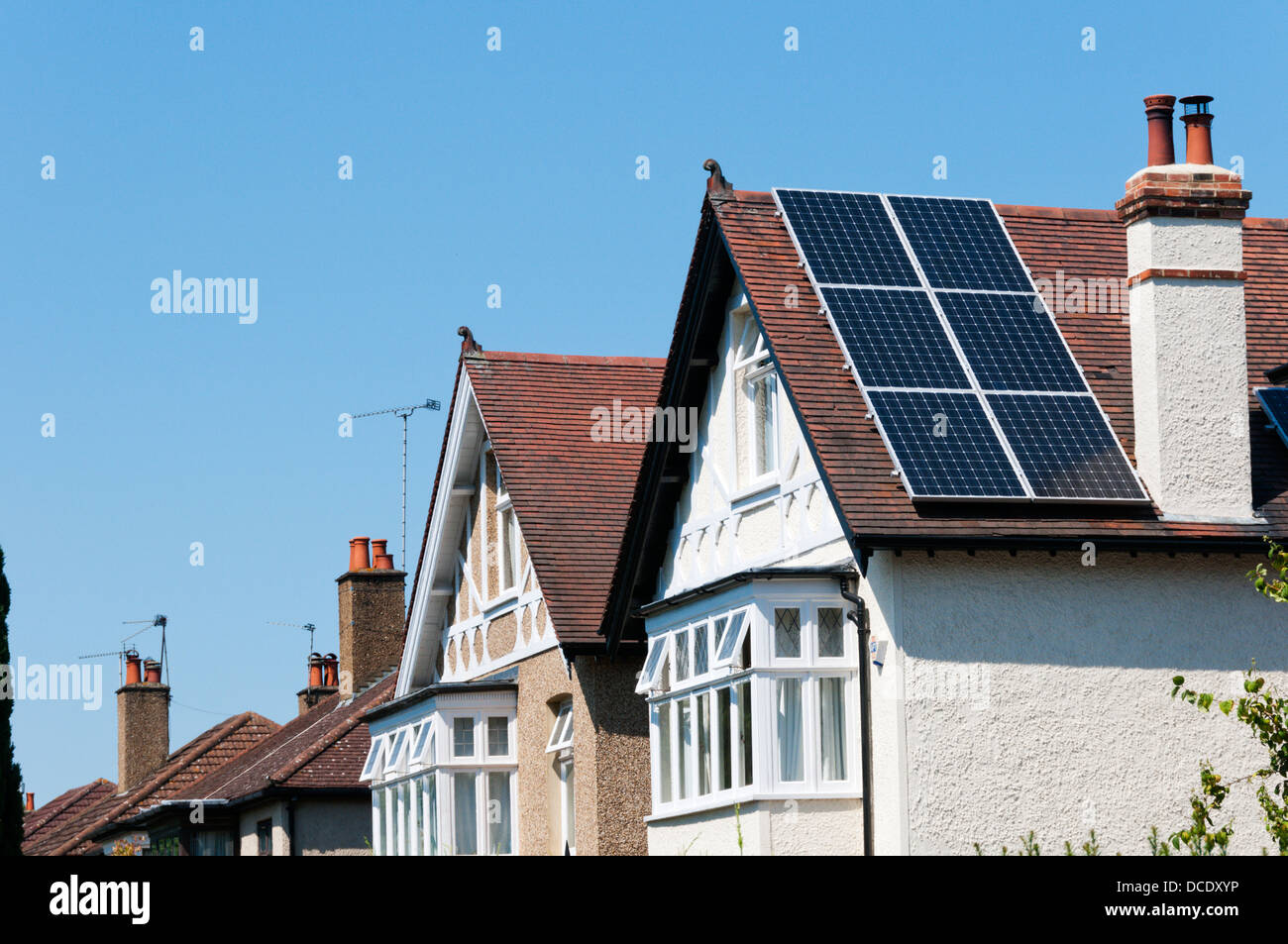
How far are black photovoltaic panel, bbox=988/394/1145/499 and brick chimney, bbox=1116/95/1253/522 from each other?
34cm

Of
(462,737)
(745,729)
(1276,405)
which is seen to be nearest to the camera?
(745,729)

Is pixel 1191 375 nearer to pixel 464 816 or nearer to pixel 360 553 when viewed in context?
pixel 464 816

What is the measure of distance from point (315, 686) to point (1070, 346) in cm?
2836

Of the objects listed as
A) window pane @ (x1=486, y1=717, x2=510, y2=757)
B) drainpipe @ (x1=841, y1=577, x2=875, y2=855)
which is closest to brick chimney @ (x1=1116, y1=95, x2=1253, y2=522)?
drainpipe @ (x1=841, y1=577, x2=875, y2=855)

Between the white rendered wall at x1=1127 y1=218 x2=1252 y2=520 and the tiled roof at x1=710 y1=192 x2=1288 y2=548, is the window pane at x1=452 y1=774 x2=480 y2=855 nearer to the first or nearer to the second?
the tiled roof at x1=710 y1=192 x2=1288 y2=548

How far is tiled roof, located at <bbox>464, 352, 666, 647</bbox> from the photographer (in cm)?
2225

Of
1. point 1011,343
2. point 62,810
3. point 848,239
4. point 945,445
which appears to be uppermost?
point 848,239

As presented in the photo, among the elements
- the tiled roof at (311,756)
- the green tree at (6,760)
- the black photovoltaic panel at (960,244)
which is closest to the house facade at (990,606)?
the black photovoltaic panel at (960,244)

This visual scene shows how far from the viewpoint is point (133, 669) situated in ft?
158

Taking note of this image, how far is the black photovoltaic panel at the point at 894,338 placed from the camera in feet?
57.9

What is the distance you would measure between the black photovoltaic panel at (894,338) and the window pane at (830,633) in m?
2.08

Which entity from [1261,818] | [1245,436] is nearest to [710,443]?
[1245,436]

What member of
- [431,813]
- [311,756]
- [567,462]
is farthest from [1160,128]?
[311,756]

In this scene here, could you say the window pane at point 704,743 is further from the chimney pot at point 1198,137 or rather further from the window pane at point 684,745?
the chimney pot at point 1198,137
